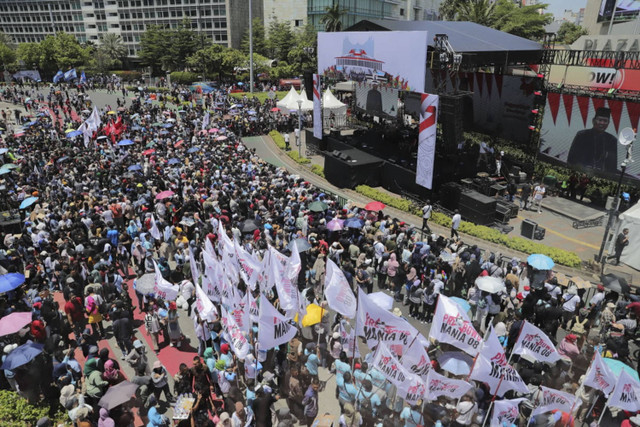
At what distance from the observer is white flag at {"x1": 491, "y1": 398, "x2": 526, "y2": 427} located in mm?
7330

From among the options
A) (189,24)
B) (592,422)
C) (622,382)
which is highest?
(189,24)

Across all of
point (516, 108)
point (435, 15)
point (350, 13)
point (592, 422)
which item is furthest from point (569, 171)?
point (435, 15)

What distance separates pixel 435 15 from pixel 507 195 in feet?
295

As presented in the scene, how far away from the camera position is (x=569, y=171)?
23672 mm

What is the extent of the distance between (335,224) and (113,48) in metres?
84.0

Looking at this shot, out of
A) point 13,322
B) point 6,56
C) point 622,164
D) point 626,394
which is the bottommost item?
point 13,322

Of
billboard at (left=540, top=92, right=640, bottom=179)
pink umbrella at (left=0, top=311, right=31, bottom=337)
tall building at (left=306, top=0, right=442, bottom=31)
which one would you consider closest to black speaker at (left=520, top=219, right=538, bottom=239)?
billboard at (left=540, top=92, right=640, bottom=179)

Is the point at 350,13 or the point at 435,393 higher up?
the point at 350,13

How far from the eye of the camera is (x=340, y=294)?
9.82 m

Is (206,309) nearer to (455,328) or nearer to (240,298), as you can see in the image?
(240,298)

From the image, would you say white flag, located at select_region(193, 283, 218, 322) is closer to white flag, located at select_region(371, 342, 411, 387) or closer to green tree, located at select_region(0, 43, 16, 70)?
white flag, located at select_region(371, 342, 411, 387)

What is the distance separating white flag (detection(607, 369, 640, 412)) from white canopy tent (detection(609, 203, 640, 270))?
10.5 meters

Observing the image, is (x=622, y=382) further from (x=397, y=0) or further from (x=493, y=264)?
(x=397, y=0)

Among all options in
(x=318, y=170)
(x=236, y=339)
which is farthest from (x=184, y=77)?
(x=236, y=339)
